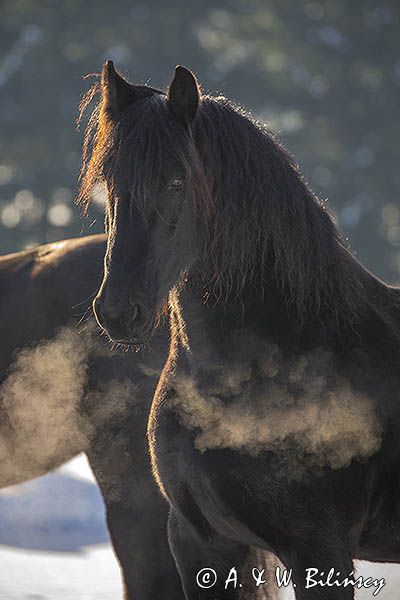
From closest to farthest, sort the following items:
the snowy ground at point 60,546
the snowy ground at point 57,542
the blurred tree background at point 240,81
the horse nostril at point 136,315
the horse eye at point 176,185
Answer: the horse nostril at point 136,315 → the horse eye at point 176,185 → the snowy ground at point 60,546 → the snowy ground at point 57,542 → the blurred tree background at point 240,81

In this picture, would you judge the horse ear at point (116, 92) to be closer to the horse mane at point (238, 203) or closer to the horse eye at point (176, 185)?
the horse mane at point (238, 203)

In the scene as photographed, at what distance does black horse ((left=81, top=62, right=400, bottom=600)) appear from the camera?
2.99 metres

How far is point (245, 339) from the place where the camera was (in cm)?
312

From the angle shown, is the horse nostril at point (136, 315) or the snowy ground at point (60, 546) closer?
the horse nostril at point (136, 315)

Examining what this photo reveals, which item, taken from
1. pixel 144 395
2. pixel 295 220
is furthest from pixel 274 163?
pixel 144 395

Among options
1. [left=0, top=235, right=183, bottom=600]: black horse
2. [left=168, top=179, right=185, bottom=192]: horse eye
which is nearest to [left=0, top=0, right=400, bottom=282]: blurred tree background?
[left=0, top=235, right=183, bottom=600]: black horse

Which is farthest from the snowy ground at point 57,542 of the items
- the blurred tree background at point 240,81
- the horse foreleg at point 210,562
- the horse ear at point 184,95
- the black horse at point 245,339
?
the blurred tree background at point 240,81

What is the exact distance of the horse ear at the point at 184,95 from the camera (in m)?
3.10

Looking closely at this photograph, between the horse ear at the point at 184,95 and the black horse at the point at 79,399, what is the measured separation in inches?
54.2

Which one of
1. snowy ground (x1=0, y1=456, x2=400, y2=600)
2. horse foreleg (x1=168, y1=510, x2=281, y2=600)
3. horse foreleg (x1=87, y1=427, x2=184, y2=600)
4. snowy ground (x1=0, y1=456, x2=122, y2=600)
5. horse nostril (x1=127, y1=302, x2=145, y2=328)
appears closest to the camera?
horse nostril (x1=127, y1=302, x2=145, y2=328)

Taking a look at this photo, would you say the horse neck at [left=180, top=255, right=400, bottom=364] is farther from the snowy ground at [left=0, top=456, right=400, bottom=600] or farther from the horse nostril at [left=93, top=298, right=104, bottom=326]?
the snowy ground at [left=0, top=456, right=400, bottom=600]

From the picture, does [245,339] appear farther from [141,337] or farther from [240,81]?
[240,81]

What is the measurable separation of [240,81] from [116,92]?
16707 millimetres

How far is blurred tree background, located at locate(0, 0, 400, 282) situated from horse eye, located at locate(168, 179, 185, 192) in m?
15.4
